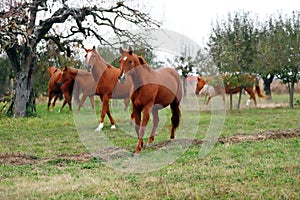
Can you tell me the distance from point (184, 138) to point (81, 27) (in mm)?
8168

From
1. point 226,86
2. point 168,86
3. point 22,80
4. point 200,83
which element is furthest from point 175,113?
point 200,83

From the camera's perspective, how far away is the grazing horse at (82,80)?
15.1 meters

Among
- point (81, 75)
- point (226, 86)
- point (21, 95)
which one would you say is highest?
point (81, 75)

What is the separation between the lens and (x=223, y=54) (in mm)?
22828

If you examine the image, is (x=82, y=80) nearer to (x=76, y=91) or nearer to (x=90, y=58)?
(x=76, y=91)

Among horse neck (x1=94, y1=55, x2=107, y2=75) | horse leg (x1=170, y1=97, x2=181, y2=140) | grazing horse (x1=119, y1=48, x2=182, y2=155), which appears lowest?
horse leg (x1=170, y1=97, x2=181, y2=140)

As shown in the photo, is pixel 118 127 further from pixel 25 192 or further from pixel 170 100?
pixel 25 192

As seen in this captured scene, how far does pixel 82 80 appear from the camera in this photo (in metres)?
16.2

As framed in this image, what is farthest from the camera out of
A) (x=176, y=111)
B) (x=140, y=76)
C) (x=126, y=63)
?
(x=176, y=111)

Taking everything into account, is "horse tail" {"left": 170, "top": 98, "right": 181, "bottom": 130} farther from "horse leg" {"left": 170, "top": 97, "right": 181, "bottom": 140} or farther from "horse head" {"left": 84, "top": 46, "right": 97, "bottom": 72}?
"horse head" {"left": 84, "top": 46, "right": 97, "bottom": 72}

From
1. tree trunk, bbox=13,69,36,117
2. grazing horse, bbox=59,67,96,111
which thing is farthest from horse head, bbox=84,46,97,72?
tree trunk, bbox=13,69,36,117

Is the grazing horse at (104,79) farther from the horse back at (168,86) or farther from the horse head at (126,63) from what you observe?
the horse head at (126,63)

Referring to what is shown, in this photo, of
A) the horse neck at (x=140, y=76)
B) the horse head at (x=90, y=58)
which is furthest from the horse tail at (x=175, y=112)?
the horse head at (x=90, y=58)

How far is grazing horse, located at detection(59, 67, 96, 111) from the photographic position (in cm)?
1510
